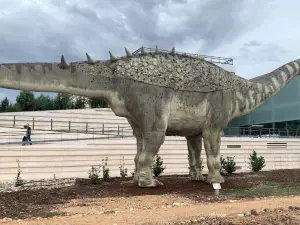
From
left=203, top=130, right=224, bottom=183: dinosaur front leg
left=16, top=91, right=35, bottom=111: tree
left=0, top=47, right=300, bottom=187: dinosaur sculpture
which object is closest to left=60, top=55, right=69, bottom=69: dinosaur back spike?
left=0, top=47, right=300, bottom=187: dinosaur sculpture

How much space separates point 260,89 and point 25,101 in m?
41.5

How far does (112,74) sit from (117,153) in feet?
38.2

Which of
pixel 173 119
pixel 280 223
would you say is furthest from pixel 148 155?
pixel 280 223

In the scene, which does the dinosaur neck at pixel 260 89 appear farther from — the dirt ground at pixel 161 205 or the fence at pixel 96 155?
the fence at pixel 96 155

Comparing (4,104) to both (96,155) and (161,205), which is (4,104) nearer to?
(96,155)

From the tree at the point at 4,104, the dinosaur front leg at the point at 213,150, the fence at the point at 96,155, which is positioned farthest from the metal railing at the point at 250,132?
the tree at the point at 4,104

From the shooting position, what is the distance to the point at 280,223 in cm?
485

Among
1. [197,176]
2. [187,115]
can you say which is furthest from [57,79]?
[197,176]

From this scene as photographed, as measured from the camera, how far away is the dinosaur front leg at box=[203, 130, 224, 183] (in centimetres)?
940

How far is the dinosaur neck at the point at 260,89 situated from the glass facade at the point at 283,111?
2642cm

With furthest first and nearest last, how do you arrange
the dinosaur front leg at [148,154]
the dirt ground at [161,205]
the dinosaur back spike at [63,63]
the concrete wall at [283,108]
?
1. the concrete wall at [283,108]
2. the dinosaur front leg at [148,154]
3. the dinosaur back spike at [63,63]
4. the dirt ground at [161,205]

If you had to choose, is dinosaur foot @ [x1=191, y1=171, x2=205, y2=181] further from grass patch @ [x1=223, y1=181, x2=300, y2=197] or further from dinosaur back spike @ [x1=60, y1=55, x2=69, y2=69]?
dinosaur back spike @ [x1=60, y1=55, x2=69, y2=69]

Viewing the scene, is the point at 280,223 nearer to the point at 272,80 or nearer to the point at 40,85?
the point at 40,85

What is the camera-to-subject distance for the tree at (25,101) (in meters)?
47.7
